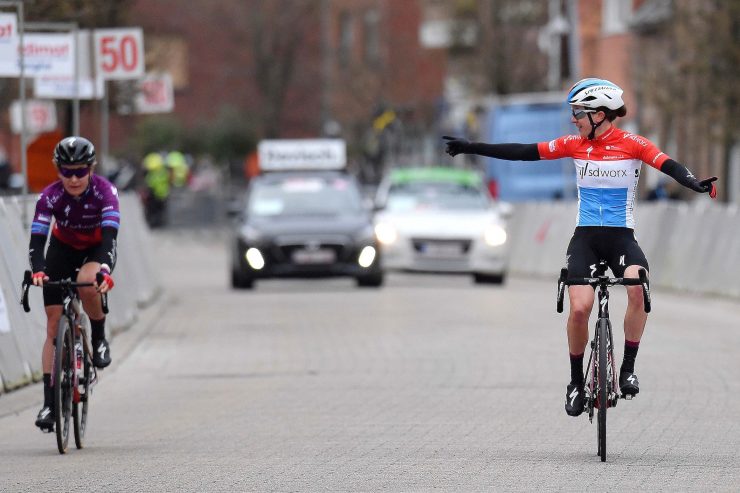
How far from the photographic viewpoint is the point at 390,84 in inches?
2908

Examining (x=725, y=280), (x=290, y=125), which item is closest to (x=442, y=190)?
(x=725, y=280)

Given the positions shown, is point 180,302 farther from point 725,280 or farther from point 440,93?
point 440,93

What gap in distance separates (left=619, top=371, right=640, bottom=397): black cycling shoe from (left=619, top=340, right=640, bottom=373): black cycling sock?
0.03 m

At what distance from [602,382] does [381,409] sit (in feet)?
9.92

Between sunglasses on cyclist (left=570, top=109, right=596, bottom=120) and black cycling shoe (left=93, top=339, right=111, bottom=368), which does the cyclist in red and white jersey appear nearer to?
sunglasses on cyclist (left=570, top=109, right=596, bottom=120)

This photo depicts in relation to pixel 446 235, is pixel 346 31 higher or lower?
higher

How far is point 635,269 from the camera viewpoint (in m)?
11.0

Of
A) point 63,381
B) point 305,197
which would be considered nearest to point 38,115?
point 305,197

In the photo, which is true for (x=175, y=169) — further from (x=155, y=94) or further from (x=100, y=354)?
(x=100, y=354)

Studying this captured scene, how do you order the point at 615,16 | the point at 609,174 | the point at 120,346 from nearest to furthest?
the point at 609,174, the point at 120,346, the point at 615,16

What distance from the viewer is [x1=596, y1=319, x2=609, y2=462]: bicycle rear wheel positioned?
1046 cm

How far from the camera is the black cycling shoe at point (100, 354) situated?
40.3ft

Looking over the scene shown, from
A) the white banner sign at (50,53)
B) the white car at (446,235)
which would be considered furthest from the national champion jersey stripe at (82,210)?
the white car at (446,235)

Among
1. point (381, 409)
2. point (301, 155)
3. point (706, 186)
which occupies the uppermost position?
point (706, 186)
